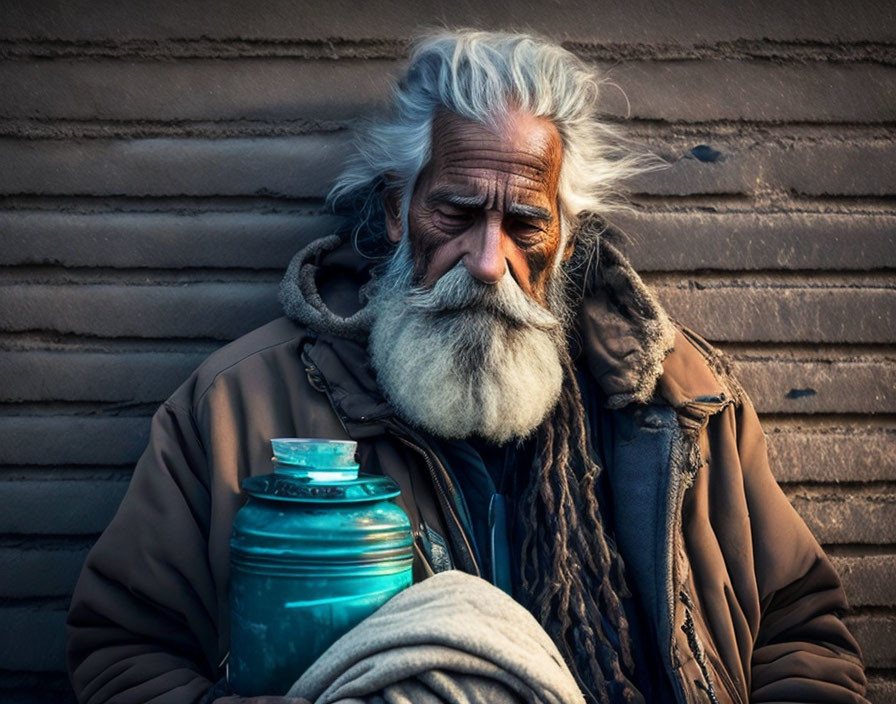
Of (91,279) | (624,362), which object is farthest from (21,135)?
(624,362)

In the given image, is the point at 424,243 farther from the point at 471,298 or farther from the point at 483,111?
the point at 483,111

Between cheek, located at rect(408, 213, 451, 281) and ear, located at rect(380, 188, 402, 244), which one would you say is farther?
ear, located at rect(380, 188, 402, 244)

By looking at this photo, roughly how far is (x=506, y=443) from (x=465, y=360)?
312mm

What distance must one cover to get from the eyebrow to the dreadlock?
53 cm

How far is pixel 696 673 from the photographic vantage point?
1796mm

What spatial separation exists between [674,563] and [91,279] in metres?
1.88

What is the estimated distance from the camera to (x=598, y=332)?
2.14 meters

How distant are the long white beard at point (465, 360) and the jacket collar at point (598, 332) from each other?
8cm

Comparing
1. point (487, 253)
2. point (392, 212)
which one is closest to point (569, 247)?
point (487, 253)

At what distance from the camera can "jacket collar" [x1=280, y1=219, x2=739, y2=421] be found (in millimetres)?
1976

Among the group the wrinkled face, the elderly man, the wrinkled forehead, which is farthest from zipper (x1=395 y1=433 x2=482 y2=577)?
the wrinkled forehead

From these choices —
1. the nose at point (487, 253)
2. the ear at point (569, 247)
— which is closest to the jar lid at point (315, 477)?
the nose at point (487, 253)

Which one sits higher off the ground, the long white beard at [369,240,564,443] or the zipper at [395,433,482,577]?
the long white beard at [369,240,564,443]

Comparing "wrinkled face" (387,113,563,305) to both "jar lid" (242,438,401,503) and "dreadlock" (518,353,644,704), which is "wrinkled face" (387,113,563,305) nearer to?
"dreadlock" (518,353,644,704)
